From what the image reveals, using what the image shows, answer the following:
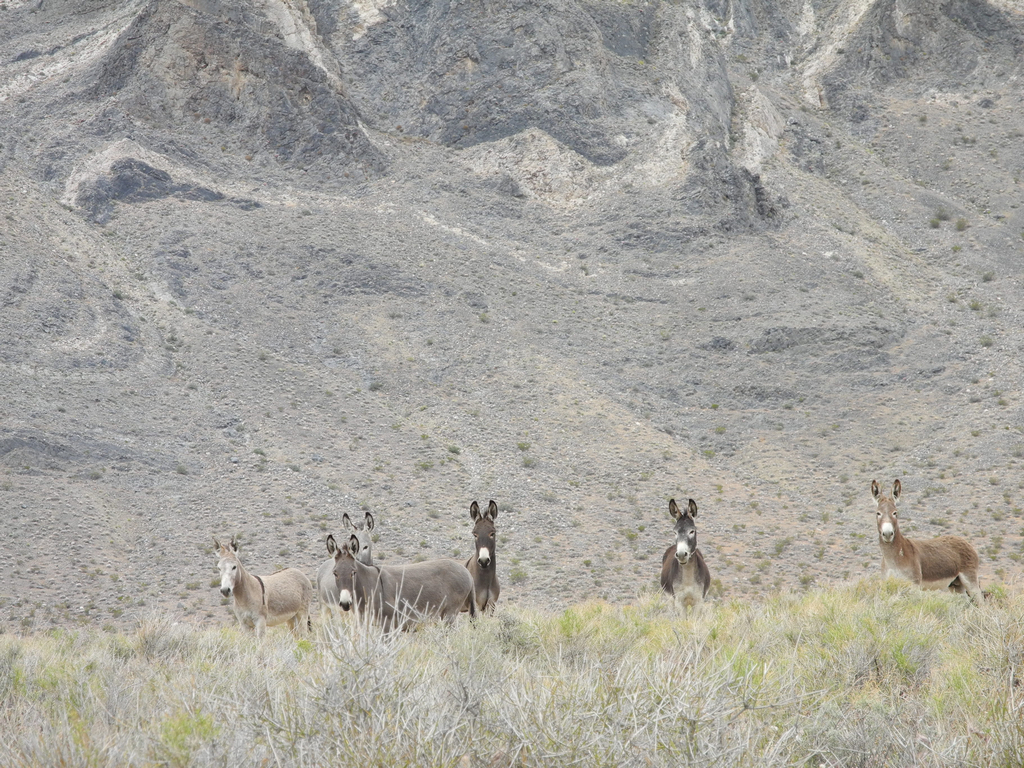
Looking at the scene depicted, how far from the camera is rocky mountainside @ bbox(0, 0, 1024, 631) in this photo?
94.3 ft

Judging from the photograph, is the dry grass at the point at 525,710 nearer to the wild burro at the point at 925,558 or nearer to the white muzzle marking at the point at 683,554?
the white muzzle marking at the point at 683,554

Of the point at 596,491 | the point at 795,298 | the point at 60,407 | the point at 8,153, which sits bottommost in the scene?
the point at 596,491

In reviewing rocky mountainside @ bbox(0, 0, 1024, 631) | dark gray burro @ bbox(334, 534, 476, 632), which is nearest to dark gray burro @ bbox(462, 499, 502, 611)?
dark gray burro @ bbox(334, 534, 476, 632)

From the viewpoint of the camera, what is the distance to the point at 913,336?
140 feet

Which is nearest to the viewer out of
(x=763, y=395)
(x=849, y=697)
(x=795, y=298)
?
(x=849, y=697)

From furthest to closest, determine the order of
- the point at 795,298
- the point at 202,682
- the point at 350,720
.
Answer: the point at 795,298 < the point at 202,682 < the point at 350,720

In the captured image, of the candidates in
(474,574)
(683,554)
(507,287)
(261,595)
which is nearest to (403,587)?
(474,574)

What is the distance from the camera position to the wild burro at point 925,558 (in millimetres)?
13203

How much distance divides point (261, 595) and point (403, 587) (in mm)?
Result: 3208

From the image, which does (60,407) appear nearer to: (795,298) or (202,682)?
(202,682)

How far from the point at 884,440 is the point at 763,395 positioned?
19.9 ft

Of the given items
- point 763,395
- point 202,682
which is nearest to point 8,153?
point 763,395

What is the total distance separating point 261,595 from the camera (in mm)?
13898

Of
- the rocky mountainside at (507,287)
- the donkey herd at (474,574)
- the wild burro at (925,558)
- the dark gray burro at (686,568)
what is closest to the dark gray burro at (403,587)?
the donkey herd at (474,574)
